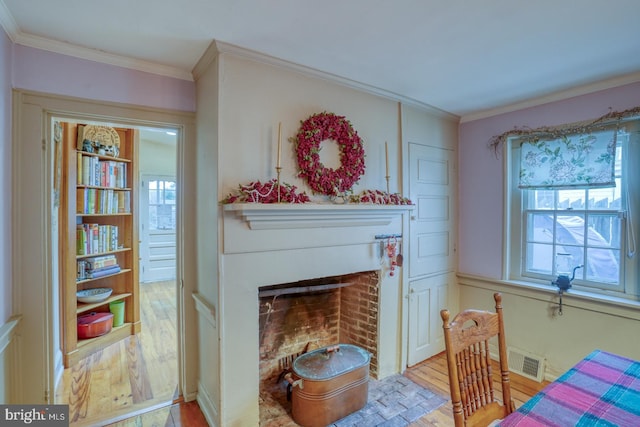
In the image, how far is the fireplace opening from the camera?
239cm

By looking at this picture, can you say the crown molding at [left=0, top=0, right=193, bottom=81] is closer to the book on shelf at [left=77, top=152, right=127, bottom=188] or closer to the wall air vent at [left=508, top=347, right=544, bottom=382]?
the book on shelf at [left=77, top=152, right=127, bottom=188]

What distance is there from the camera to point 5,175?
1639 millimetres

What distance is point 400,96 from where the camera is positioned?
2.64 metres

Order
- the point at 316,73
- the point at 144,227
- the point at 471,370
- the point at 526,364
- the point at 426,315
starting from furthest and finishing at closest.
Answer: the point at 144,227 < the point at 426,315 < the point at 526,364 < the point at 316,73 < the point at 471,370

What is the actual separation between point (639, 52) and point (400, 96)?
1.48 metres

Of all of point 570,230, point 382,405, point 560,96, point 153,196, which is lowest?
point 382,405

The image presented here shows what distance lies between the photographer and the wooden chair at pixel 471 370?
4.00ft

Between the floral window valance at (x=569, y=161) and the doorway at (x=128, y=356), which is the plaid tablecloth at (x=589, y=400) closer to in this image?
the floral window valance at (x=569, y=161)

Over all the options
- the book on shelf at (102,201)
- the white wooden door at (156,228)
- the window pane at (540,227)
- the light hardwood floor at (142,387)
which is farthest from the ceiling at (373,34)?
the white wooden door at (156,228)

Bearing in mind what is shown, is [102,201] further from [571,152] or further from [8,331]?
[571,152]

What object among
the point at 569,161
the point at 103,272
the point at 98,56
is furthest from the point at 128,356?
the point at 569,161

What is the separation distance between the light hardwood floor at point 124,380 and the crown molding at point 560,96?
12.0 feet

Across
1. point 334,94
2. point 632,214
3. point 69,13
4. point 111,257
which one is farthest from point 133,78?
point 632,214

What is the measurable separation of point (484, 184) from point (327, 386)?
2.35m
